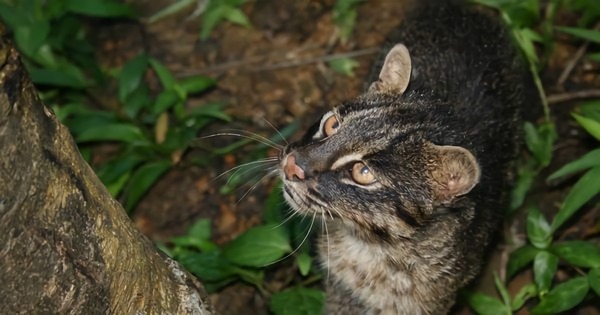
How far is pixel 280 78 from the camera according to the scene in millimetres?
8867

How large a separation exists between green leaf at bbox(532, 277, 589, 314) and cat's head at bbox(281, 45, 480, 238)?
4.59 feet

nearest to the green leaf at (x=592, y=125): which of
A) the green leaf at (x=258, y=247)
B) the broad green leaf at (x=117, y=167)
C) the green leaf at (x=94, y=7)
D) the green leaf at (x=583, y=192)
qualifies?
the green leaf at (x=583, y=192)

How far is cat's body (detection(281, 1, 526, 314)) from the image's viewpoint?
548 cm

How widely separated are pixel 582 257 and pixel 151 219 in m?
3.70

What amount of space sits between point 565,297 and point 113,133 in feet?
13.4

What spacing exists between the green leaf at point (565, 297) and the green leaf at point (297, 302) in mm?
1684

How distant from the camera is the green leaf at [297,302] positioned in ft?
22.1

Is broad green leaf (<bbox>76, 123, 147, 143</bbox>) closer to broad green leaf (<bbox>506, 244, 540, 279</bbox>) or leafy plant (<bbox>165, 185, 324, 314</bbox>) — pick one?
leafy plant (<bbox>165, 185, 324, 314</bbox>)

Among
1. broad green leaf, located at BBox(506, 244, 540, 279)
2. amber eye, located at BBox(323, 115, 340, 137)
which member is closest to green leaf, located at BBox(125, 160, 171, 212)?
amber eye, located at BBox(323, 115, 340, 137)

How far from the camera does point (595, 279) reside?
627cm

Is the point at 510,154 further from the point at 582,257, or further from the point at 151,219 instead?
the point at 151,219

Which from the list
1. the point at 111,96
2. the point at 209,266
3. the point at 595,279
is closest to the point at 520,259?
the point at 595,279

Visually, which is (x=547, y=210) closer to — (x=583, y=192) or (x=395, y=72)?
(x=583, y=192)

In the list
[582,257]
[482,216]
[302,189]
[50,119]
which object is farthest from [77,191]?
[582,257]
